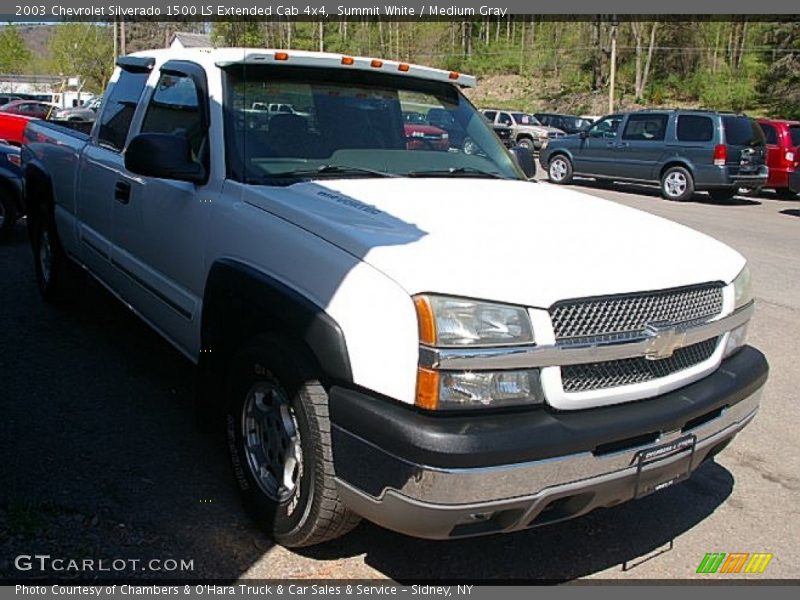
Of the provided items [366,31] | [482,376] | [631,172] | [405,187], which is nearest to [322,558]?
[482,376]

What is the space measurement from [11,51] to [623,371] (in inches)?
3876

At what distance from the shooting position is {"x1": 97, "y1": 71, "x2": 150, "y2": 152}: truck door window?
16.2 feet

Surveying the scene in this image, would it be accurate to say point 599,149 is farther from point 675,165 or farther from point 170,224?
point 170,224

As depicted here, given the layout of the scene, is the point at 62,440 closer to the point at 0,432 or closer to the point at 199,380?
the point at 0,432

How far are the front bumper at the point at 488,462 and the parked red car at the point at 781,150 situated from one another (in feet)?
55.2

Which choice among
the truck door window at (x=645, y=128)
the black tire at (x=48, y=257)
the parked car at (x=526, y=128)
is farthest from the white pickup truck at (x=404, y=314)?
the parked car at (x=526, y=128)

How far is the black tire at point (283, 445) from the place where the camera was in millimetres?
2869

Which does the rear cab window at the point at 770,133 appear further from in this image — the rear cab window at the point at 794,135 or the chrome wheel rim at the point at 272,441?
the chrome wheel rim at the point at 272,441

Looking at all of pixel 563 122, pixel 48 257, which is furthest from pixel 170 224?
pixel 563 122

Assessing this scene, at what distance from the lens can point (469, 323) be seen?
8.55ft

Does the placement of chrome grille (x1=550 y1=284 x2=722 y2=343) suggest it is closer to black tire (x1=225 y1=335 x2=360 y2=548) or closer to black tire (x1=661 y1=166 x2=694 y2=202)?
black tire (x1=225 y1=335 x2=360 y2=548)

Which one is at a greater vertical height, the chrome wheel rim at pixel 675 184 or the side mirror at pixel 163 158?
the side mirror at pixel 163 158

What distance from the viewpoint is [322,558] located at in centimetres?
328

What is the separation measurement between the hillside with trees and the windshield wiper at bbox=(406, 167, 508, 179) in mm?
33259
